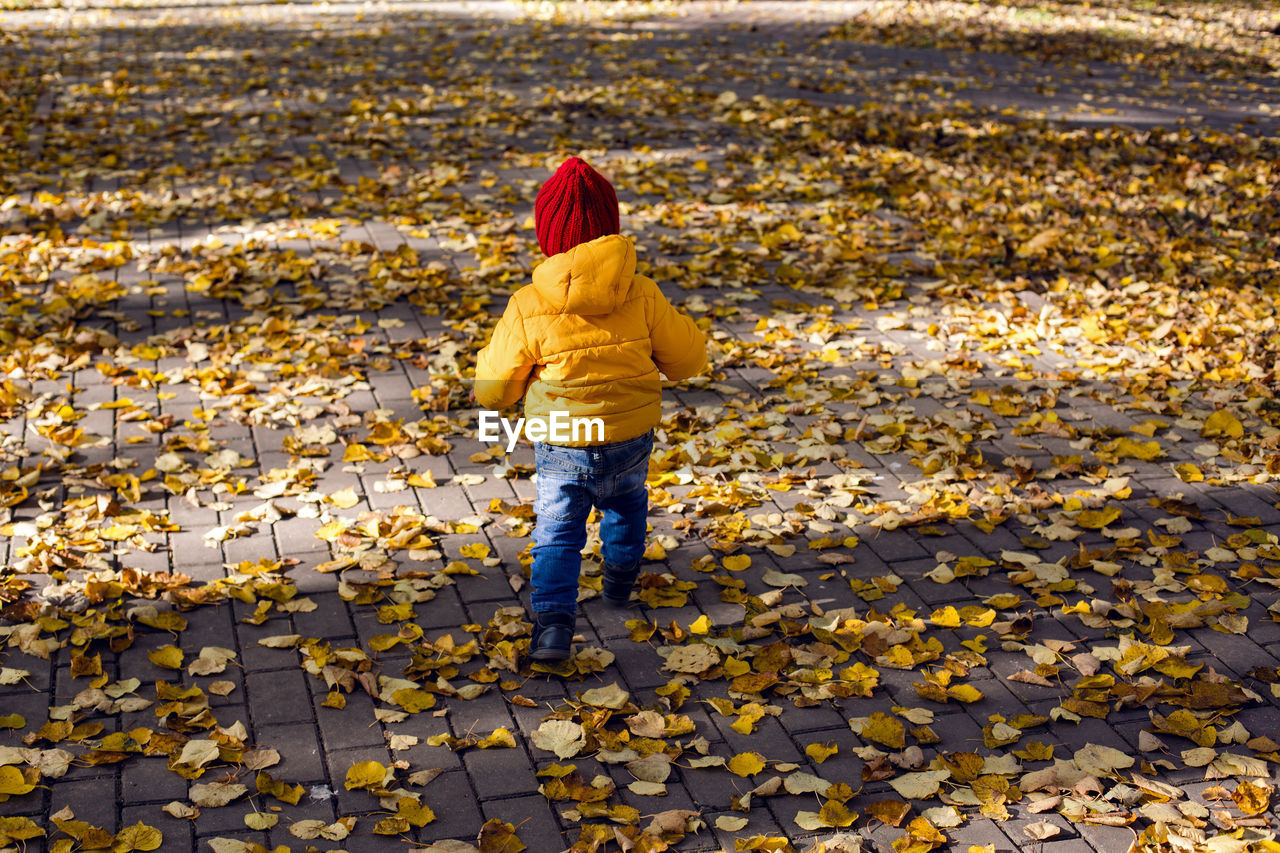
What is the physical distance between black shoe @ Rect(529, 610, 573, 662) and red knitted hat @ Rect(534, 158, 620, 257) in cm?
110

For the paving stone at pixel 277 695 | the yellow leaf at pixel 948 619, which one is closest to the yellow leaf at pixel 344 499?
the paving stone at pixel 277 695

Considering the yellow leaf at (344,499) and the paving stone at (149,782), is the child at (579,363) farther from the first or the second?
the yellow leaf at (344,499)

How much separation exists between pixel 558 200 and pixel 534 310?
1.04 feet

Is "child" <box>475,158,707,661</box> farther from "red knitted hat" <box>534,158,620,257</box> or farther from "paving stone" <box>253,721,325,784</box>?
"paving stone" <box>253,721,325,784</box>

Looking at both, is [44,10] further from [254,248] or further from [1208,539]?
[1208,539]

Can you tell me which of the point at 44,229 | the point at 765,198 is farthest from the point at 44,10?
the point at 765,198

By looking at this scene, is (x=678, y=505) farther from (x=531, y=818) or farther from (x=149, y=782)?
(x=149, y=782)

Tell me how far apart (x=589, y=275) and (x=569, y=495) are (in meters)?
0.68

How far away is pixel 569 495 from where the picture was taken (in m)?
3.37

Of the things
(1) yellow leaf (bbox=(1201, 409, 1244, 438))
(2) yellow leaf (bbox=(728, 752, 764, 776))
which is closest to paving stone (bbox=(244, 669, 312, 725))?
(2) yellow leaf (bbox=(728, 752, 764, 776))

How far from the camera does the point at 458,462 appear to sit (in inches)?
185


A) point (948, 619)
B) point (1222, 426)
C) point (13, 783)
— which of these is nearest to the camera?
point (13, 783)

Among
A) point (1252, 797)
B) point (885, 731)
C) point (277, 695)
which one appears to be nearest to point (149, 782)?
point (277, 695)

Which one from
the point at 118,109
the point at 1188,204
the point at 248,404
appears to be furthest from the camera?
the point at 118,109
